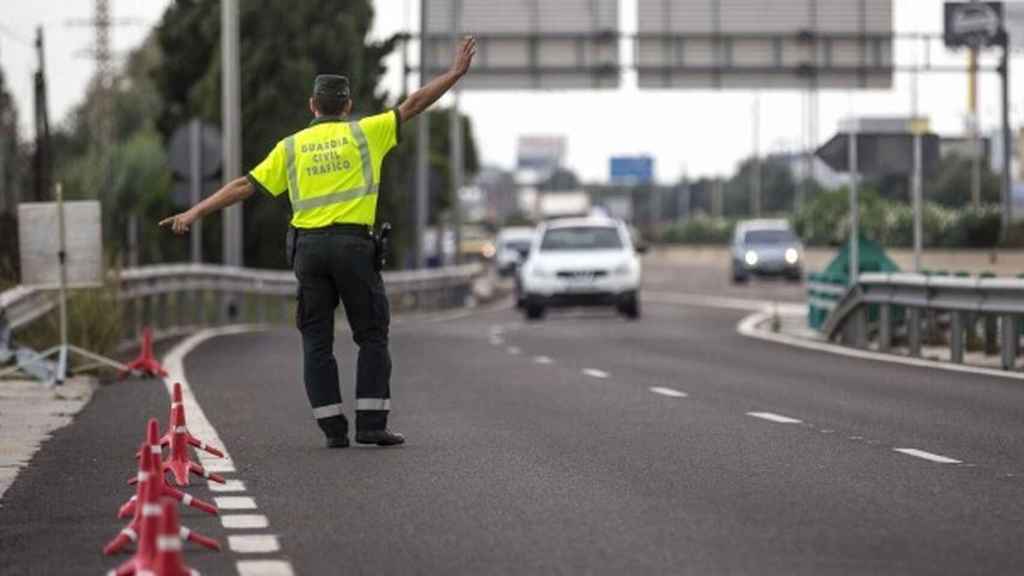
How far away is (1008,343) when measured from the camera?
2297cm

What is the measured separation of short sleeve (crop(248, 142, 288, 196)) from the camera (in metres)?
14.4

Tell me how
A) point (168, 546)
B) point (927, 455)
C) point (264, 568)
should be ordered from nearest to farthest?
point (168, 546), point (264, 568), point (927, 455)

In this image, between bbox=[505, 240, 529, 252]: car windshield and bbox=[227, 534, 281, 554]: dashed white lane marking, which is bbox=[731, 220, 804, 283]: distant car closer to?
bbox=[505, 240, 529, 252]: car windshield

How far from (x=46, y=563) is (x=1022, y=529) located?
11.3ft

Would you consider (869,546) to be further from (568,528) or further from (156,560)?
(156,560)

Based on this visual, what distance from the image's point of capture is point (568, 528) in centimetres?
1027

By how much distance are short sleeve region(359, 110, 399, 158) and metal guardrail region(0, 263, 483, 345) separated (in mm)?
5753

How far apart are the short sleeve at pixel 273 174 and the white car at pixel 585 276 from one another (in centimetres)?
2696

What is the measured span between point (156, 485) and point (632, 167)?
606ft

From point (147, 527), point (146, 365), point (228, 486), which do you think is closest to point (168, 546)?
point (147, 527)

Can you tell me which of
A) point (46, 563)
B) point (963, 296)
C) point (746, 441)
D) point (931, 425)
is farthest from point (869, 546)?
point (963, 296)

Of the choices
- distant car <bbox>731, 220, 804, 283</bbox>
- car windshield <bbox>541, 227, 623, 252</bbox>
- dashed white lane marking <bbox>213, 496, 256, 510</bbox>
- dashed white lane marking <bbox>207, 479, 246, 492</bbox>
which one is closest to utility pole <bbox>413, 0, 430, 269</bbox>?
distant car <bbox>731, 220, 804, 283</bbox>

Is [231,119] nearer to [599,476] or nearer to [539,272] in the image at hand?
[539,272]

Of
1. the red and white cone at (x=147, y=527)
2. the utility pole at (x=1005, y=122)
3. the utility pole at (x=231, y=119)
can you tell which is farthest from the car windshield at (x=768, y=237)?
the red and white cone at (x=147, y=527)
